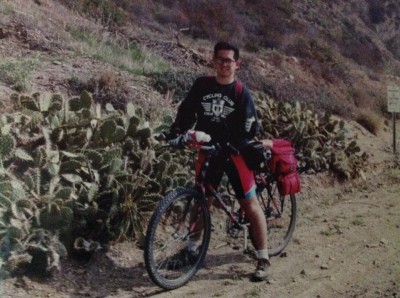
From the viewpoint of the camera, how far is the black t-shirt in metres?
4.78

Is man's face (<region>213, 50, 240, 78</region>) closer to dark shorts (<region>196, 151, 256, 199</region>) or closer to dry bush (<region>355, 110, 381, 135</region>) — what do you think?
dark shorts (<region>196, 151, 256, 199</region>)

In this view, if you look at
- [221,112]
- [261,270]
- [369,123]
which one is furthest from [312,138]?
[369,123]

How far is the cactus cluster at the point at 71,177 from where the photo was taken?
4.64 m

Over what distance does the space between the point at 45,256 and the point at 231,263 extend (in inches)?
70.5

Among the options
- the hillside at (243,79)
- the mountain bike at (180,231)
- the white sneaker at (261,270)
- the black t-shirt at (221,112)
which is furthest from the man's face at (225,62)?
the hillside at (243,79)

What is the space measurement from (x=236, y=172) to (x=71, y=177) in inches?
59.5

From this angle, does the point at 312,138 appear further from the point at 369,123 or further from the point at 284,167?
the point at 369,123

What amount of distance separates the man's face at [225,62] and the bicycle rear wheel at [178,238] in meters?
1.02

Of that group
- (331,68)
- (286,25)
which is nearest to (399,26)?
(286,25)

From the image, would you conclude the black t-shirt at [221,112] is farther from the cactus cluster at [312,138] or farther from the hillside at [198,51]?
the cactus cluster at [312,138]

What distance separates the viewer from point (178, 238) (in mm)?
4797

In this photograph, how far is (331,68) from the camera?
63.0ft

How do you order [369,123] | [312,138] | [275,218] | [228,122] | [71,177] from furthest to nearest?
→ [369,123], [312,138], [275,218], [71,177], [228,122]

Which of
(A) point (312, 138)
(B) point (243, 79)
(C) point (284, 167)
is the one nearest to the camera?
(C) point (284, 167)
